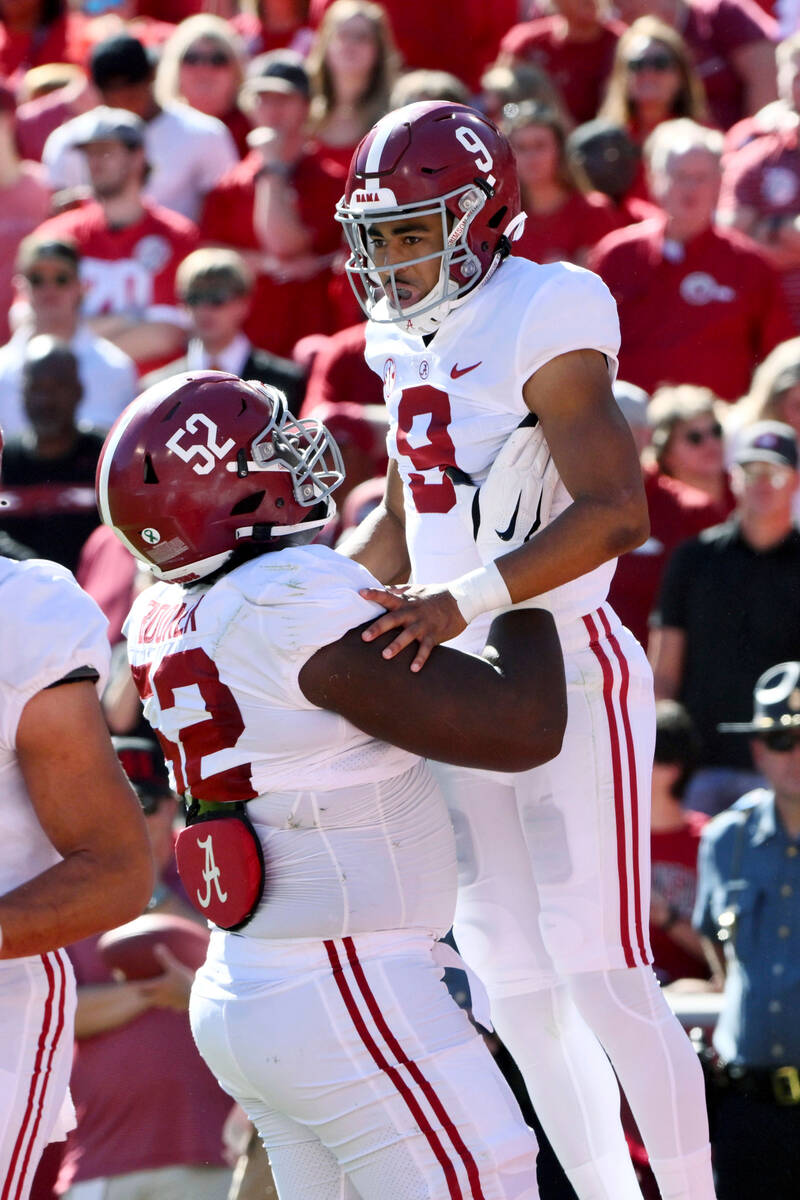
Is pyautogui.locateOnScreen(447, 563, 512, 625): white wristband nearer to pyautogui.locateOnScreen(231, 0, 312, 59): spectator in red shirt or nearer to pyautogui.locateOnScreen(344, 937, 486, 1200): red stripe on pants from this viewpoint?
pyautogui.locateOnScreen(344, 937, 486, 1200): red stripe on pants

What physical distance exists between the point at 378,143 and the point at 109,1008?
2.57m

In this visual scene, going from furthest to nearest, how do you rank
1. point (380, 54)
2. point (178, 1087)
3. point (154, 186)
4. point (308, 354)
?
point (154, 186) < point (380, 54) < point (308, 354) < point (178, 1087)

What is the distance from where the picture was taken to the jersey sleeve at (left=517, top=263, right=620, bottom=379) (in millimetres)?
3350

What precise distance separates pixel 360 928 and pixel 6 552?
12.1ft

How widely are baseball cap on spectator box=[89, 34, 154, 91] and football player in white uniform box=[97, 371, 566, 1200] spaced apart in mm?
6684

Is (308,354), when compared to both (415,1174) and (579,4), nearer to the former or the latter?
(579,4)

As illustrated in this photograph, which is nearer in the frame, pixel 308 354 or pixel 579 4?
pixel 308 354

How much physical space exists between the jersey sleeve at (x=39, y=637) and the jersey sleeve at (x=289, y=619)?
211 millimetres

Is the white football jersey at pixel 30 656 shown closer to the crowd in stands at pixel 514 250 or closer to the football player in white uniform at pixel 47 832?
the football player in white uniform at pixel 47 832

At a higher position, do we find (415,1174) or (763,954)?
(415,1174)

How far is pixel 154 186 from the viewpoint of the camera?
30.2ft

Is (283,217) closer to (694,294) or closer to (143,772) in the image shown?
(694,294)

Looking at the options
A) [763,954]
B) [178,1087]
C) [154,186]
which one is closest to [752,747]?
[763,954]

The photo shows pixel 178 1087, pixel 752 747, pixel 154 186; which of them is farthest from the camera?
pixel 154 186
